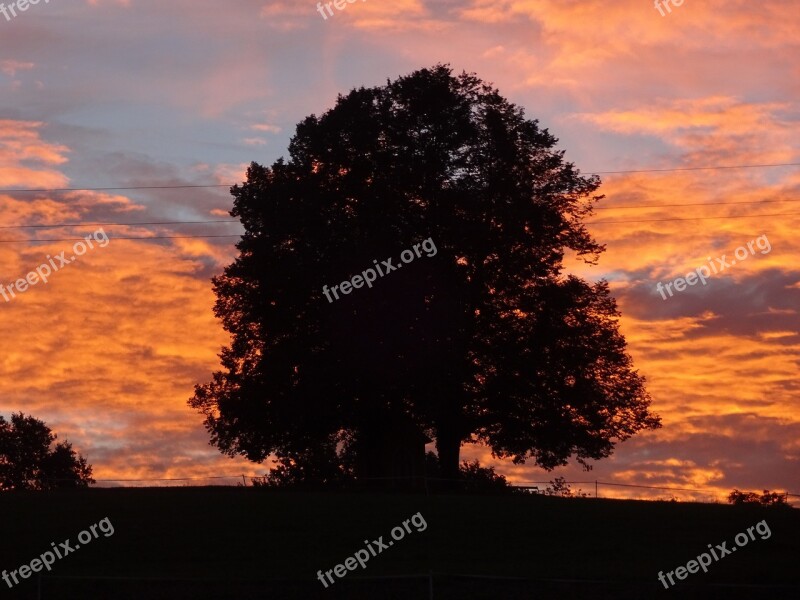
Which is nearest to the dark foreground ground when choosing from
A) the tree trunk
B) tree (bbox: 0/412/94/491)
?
the tree trunk

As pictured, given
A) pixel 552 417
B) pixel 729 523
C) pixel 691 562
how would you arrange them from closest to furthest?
pixel 691 562, pixel 729 523, pixel 552 417

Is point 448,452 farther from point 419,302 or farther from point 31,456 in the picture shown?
point 31,456

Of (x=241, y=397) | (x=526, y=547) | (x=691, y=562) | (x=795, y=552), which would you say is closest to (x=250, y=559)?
(x=526, y=547)

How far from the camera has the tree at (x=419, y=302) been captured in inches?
1919

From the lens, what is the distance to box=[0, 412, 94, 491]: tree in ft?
364

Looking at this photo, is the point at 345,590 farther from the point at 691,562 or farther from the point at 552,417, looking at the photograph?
the point at 552,417

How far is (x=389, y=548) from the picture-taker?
110 feet

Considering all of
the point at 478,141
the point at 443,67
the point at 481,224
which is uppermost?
the point at 443,67

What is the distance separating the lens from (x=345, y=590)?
27406 millimetres

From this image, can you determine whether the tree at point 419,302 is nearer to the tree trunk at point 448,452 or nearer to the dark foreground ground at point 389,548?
the tree trunk at point 448,452

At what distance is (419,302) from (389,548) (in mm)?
17113

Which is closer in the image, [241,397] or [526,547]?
[526,547]

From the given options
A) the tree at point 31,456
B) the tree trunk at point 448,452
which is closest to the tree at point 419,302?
the tree trunk at point 448,452

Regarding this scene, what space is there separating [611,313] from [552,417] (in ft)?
20.4
